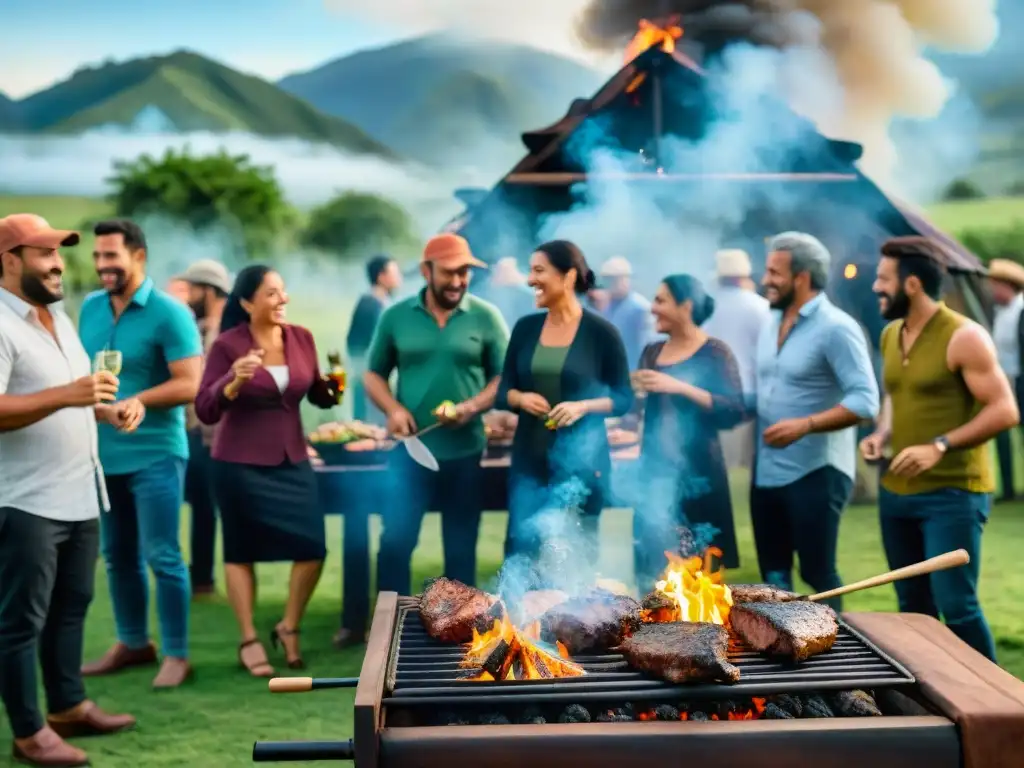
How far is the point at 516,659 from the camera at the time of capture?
2930mm

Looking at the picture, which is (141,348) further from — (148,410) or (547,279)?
(547,279)

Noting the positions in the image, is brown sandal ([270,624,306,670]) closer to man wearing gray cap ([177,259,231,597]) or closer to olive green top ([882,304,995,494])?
man wearing gray cap ([177,259,231,597])

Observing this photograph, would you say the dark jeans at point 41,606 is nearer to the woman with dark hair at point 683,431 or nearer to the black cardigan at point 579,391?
the black cardigan at point 579,391

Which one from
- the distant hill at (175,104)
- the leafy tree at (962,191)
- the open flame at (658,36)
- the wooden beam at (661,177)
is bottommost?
the wooden beam at (661,177)

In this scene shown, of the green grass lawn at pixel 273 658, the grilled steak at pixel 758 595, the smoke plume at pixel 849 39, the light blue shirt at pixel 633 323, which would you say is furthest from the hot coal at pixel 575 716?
the smoke plume at pixel 849 39

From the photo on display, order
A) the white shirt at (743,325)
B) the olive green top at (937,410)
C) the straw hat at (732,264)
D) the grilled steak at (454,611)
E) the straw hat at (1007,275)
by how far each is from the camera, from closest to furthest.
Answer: the grilled steak at (454,611)
the olive green top at (937,410)
the white shirt at (743,325)
the straw hat at (732,264)
the straw hat at (1007,275)

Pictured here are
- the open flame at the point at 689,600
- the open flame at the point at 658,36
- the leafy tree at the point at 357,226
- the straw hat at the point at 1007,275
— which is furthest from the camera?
the leafy tree at the point at 357,226

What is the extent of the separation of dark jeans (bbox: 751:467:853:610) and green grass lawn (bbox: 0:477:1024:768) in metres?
1.11

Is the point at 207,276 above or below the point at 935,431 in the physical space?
above

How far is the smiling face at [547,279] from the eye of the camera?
5.05 meters

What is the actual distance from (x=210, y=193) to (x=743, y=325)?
20.1 meters

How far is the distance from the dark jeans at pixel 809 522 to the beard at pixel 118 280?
3.18 meters

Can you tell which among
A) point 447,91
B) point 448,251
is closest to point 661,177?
point 448,251

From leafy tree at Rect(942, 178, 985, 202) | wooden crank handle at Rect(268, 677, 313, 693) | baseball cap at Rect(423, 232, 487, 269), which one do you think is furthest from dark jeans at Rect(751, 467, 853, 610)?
leafy tree at Rect(942, 178, 985, 202)
